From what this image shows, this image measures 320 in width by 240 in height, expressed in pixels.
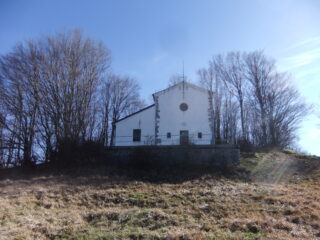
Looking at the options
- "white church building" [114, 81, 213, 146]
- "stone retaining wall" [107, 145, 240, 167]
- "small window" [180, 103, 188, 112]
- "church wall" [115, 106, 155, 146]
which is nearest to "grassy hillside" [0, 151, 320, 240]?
"stone retaining wall" [107, 145, 240, 167]

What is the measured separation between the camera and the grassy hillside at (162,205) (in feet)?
27.0

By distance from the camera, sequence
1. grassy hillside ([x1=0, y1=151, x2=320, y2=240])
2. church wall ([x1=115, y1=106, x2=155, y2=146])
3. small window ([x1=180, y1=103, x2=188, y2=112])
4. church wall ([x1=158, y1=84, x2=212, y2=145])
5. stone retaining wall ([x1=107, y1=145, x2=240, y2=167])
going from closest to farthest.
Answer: grassy hillside ([x1=0, y1=151, x2=320, y2=240]) → stone retaining wall ([x1=107, y1=145, x2=240, y2=167]) → church wall ([x1=158, y1=84, x2=212, y2=145]) → church wall ([x1=115, y1=106, x2=155, y2=146]) → small window ([x1=180, y1=103, x2=188, y2=112])

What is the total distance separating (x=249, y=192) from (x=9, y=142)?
2000 cm

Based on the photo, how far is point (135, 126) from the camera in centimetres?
2470

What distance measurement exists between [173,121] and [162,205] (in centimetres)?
1331

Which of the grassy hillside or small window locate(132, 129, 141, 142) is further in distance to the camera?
small window locate(132, 129, 141, 142)

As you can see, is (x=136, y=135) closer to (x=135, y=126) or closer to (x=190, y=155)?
(x=135, y=126)

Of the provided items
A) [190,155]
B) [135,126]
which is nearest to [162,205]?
[190,155]

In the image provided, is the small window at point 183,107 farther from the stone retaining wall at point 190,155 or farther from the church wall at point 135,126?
the stone retaining wall at point 190,155

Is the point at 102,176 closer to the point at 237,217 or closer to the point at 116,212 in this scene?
the point at 116,212

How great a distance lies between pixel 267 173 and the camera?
60.6 feet

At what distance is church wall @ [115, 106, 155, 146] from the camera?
80.0 feet

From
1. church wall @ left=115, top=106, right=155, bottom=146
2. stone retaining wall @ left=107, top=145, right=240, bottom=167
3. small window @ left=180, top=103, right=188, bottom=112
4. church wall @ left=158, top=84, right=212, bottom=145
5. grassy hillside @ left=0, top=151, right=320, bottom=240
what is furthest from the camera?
small window @ left=180, top=103, right=188, bottom=112

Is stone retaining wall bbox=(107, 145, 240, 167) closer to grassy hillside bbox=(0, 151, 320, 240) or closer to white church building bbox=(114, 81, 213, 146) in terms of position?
grassy hillside bbox=(0, 151, 320, 240)
